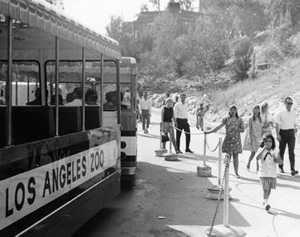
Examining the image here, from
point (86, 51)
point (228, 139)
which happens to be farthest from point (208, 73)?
point (86, 51)

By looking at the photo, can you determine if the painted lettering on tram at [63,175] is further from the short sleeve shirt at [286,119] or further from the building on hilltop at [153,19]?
the building on hilltop at [153,19]

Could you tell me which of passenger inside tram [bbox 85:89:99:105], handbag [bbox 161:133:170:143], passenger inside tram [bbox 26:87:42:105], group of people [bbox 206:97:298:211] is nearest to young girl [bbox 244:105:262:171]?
group of people [bbox 206:97:298:211]

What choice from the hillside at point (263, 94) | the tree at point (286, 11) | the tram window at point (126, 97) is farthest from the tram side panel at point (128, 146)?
the tree at point (286, 11)

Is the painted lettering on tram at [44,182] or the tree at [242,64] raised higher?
the tree at [242,64]

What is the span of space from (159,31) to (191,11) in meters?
22.9

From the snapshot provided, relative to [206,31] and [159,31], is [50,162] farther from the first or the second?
[159,31]

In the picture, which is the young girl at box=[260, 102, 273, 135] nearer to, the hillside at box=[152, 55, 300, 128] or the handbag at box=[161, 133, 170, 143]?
the handbag at box=[161, 133, 170, 143]

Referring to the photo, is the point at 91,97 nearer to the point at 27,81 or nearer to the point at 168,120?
the point at 27,81

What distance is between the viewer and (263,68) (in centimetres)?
3869

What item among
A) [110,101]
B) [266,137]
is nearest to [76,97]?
[110,101]

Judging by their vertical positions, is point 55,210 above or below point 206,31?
below

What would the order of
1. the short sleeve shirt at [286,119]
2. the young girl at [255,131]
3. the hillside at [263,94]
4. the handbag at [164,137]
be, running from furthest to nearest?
the hillside at [263,94], the handbag at [164,137], the young girl at [255,131], the short sleeve shirt at [286,119]

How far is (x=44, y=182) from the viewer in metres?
4.08

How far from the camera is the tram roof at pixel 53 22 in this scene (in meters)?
3.43
